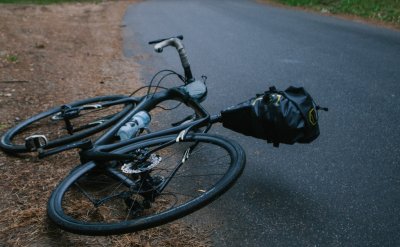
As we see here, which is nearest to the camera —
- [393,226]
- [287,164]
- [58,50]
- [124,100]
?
[393,226]

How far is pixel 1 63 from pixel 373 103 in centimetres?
718

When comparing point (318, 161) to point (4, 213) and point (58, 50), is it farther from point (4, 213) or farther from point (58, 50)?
point (58, 50)

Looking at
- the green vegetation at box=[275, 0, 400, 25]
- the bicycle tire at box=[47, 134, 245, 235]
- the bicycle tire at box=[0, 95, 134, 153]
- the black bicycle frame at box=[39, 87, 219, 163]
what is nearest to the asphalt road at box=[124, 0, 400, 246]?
the bicycle tire at box=[47, 134, 245, 235]

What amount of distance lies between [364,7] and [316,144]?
505 inches

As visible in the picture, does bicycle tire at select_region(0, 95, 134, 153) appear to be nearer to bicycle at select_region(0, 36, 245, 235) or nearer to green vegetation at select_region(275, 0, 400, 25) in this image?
bicycle at select_region(0, 36, 245, 235)

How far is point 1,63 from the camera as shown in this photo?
7.61 meters

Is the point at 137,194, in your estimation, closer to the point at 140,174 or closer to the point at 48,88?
the point at 140,174

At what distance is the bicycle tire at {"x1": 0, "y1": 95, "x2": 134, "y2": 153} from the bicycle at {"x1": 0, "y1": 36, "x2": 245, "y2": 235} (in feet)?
0.06

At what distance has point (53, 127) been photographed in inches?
189

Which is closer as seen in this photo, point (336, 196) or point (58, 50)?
point (336, 196)

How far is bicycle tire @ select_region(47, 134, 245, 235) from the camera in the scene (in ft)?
7.32

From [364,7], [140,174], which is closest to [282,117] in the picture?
[140,174]

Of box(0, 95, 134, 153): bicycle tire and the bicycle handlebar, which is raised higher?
the bicycle handlebar

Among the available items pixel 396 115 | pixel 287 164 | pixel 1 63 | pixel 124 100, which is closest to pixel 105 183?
pixel 124 100
